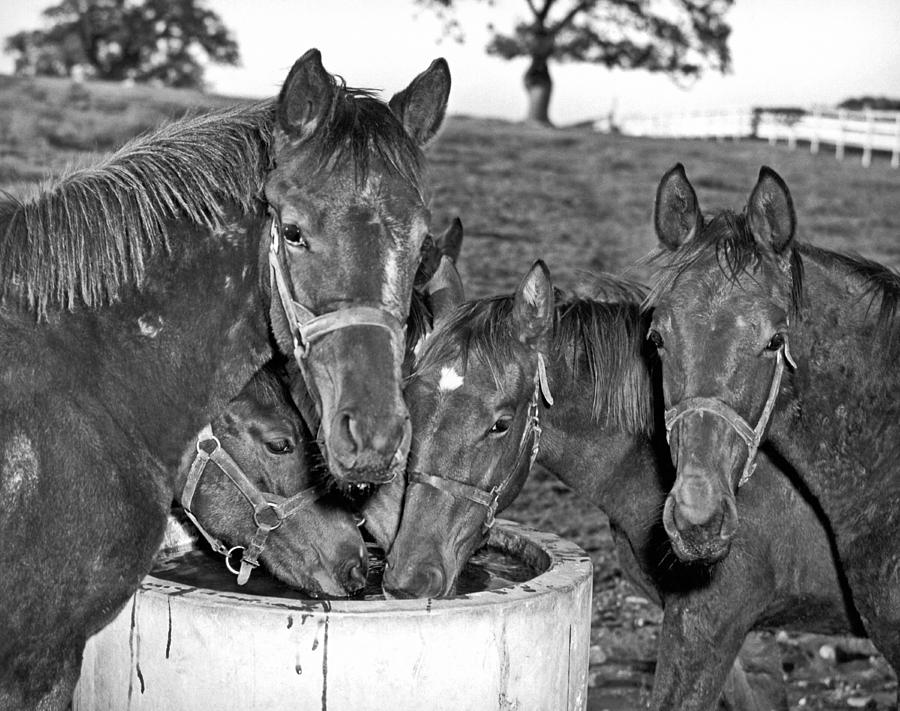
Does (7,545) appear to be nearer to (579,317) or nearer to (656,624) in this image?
(579,317)

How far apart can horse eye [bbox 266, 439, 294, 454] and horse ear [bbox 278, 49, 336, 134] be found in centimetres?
142

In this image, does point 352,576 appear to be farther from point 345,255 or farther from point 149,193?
point 149,193

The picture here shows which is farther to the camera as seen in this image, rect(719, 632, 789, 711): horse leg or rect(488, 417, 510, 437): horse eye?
rect(719, 632, 789, 711): horse leg

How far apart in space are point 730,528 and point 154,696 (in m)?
1.99

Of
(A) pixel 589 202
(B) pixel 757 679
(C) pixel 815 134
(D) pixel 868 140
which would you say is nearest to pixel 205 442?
(B) pixel 757 679

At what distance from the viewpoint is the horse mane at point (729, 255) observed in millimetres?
3543

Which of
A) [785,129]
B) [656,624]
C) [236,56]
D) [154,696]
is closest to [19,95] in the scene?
[656,624]

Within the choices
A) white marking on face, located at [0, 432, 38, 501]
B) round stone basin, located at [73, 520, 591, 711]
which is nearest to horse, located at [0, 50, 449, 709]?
white marking on face, located at [0, 432, 38, 501]

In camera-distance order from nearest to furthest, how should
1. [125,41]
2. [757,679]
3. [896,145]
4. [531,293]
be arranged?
1. [531,293]
2. [757,679]
3. [896,145]
4. [125,41]

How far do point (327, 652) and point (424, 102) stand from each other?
173 cm

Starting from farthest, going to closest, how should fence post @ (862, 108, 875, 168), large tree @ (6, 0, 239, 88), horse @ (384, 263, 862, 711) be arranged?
1. large tree @ (6, 0, 239, 88)
2. fence post @ (862, 108, 875, 168)
3. horse @ (384, 263, 862, 711)

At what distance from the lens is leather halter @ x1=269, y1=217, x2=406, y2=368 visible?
261 cm

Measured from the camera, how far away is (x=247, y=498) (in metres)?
3.73

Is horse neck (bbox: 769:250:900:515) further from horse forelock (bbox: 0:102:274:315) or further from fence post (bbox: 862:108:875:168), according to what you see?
fence post (bbox: 862:108:875:168)
